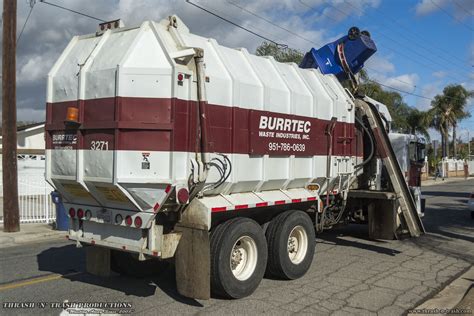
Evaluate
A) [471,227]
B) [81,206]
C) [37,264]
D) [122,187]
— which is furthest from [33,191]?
[471,227]

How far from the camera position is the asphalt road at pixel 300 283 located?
239 inches

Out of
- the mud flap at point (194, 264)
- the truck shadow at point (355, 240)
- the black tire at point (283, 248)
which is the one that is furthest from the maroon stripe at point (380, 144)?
the mud flap at point (194, 264)

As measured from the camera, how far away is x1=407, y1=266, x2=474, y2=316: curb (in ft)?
20.1

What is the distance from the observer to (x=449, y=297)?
21.9 feet

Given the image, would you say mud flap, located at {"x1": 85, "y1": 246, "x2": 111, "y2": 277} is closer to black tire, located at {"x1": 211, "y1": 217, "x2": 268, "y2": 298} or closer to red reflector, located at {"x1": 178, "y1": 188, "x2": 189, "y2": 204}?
black tire, located at {"x1": 211, "y1": 217, "x2": 268, "y2": 298}

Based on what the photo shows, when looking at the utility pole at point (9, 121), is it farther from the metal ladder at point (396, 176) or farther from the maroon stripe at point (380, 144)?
the maroon stripe at point (380, 144)

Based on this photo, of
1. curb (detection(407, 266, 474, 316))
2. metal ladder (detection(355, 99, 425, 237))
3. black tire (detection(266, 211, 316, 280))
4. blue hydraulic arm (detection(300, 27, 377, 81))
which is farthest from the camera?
blue hydraulic arm (detection(300, 27, 377, 81))

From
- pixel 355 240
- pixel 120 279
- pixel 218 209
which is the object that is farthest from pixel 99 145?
pixel 355 240

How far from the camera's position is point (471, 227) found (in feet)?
45.2

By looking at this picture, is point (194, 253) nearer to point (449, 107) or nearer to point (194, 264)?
point (194, 264)

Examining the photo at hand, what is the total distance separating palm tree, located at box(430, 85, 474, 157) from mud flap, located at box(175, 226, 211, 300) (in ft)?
180

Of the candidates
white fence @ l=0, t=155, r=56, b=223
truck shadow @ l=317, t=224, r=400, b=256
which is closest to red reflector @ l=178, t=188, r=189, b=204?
truck shadow @ l=317, t=224, r=400, b=256

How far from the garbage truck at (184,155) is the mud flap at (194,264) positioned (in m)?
0.01

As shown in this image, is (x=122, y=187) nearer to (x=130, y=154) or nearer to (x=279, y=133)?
(x=130, y=154)
